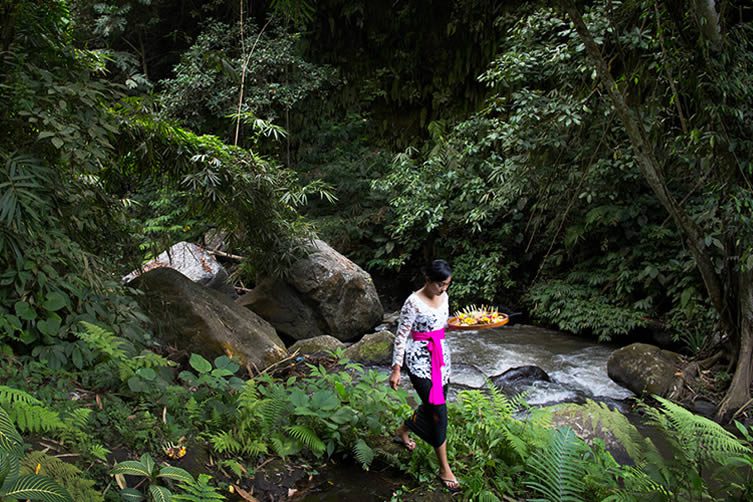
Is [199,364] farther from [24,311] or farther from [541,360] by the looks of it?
[541,360]

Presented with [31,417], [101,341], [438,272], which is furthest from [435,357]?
[31,417]

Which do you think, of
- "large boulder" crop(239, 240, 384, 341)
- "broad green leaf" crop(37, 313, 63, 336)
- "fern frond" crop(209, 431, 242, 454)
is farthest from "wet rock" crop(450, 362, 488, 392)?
"broad green leaf" crop(37, 313, 63, 336)

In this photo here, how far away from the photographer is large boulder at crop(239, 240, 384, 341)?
7.84 meters

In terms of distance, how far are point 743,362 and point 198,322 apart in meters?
5.38

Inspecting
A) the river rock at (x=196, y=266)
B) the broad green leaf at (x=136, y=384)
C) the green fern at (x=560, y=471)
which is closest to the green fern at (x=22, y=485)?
the broad green leaf at (x=136, y=384)

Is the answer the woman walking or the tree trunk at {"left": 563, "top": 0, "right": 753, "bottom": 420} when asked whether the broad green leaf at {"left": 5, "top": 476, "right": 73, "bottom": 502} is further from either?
the tree trunk at {"left": 563, "top": 0, "right": 753, "bottom": 420}

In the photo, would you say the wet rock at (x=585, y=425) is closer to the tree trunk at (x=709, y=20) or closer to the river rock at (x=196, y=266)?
the tree trunk at (x=709, y=20)

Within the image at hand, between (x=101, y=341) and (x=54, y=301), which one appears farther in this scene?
(x=54, y=301)

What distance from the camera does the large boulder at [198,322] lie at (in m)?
5.09

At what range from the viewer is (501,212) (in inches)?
412

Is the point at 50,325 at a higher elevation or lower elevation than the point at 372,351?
higher

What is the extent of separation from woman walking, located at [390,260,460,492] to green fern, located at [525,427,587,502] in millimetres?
477

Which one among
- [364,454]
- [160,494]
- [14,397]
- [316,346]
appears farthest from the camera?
[316,346]

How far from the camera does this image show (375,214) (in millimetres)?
11664
